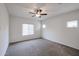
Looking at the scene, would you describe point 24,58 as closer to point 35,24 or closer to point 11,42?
point 11,42

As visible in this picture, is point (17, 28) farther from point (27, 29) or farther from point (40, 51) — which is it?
point (40, 51)

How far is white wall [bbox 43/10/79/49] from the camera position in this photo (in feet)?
12.1

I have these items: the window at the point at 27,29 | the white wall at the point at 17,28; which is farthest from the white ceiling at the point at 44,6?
the window at the point at 27,29

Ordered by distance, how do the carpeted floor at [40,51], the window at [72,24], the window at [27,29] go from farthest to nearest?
the window at [27,29], the window at [72,24], the carpeted floor at [40,51]

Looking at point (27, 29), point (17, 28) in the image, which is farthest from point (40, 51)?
point (27, 29)

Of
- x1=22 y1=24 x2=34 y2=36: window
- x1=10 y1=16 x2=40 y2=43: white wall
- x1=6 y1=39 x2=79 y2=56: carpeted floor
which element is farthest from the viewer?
x1=22 y1=24 x2=34 y2=36: window

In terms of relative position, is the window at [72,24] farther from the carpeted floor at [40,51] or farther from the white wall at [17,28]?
A: the white wall at [17,28]

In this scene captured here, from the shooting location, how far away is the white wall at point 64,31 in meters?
3.67

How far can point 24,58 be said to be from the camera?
0.69 metres

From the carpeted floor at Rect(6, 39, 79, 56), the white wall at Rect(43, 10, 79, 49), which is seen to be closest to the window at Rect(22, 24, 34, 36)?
the white wall at Rect(43, 10, 79, 49)

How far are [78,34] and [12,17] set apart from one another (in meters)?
→ 4.89

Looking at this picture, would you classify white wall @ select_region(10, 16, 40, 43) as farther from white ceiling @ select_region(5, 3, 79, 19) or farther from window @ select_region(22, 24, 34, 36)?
Answer: white ceiling @ select_region(5, 3, 79, 19)

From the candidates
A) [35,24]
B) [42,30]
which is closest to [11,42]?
[35,24]

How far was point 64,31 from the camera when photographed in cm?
441
